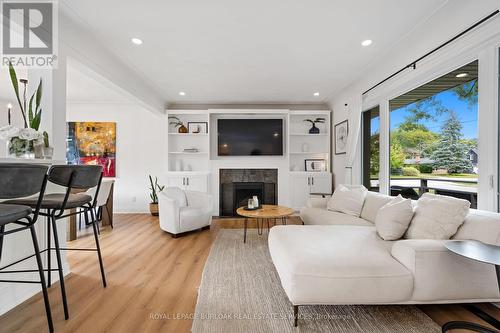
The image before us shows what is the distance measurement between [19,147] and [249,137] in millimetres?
3922

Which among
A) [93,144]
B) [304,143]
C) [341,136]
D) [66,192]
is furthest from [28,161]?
[304,143]

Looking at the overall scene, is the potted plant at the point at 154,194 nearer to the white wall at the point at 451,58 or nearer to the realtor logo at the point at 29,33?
the realtor logo at the point at 29,33

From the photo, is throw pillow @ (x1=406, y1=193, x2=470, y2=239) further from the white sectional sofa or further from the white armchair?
the white armchair

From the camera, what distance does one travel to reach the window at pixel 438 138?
219cm

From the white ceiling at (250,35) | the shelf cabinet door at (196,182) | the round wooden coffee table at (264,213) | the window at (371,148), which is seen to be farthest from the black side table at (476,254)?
the shelf cabinet door at (196,182)

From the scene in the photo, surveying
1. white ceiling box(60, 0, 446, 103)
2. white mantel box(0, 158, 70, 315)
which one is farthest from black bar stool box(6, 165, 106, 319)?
white ceiling box(60, 0, 446, 103)

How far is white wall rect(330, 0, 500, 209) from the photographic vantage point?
6.28ft

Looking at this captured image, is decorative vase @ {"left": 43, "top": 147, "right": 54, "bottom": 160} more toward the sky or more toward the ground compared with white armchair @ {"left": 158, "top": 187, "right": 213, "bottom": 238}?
more toward the sky

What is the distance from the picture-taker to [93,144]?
532cm

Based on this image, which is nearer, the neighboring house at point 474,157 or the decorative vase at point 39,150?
the decorative vase at point 39,150

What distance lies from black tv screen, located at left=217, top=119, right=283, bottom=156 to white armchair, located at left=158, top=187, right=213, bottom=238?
4.90ft

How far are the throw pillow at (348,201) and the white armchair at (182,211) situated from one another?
79.4 inches

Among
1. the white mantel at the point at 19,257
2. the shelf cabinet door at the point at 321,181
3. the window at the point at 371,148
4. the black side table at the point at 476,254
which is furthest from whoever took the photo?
the shelf cabinet door at the point at 321,181

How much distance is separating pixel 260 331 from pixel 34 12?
311cm
